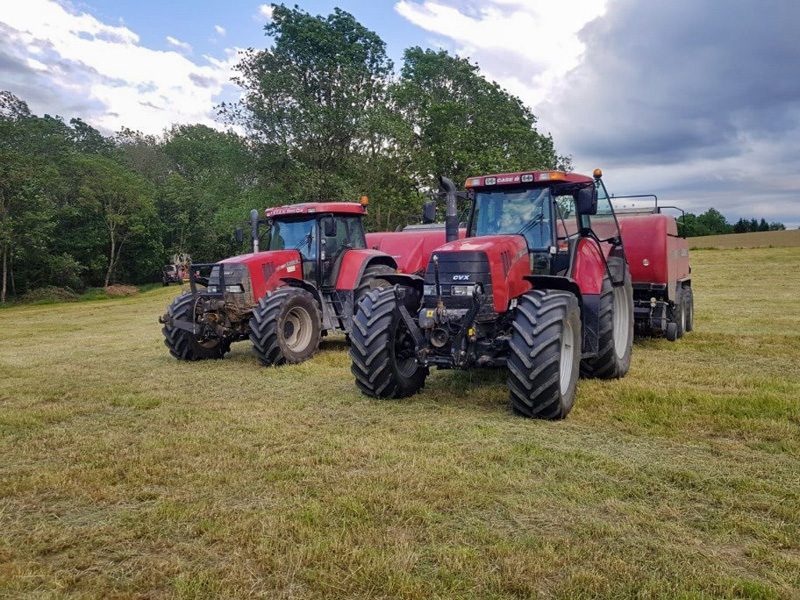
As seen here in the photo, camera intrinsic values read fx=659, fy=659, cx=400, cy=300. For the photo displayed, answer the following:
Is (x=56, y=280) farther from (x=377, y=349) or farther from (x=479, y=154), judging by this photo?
(x=377, y=349)

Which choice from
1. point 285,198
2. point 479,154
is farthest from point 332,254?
point 479,154

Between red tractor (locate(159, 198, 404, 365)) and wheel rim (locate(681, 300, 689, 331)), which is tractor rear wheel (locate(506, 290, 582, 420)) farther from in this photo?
wheel rim (locate(681, 300, 689, 331))

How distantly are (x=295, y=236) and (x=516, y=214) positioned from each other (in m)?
4.54

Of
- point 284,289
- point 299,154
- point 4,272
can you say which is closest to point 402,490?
point 284,289

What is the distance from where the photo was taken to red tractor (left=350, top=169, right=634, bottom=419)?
5.80 metres

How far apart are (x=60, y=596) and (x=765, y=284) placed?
24179mm

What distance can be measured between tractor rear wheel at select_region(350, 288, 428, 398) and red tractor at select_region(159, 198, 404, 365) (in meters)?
2.37

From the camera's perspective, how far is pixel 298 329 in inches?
380

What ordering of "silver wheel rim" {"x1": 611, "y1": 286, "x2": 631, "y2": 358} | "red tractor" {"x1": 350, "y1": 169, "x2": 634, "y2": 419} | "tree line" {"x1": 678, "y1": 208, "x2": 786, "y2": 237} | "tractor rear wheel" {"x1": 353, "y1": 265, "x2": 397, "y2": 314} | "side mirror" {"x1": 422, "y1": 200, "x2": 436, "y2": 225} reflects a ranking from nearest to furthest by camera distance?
"red tractor" {"x1": 350, "y1": 169, "x2": 634, "y2": 419} → "side mirror" {"x1": 422, "y1": 200, "x2": 436, "y2": 225} → "silver wheel rim" {"x1": 611, "y1": 286, "x2": 631, "y2": 358} → "tractor rear wheel" {"x1": 353, "y1": 265, "x2": 397, "y2": 314} → "tree line" {"x1": 678, "y1": 208, "x2": 786, "y2": 237}

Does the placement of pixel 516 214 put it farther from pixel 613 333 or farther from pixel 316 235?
pixel 316 235

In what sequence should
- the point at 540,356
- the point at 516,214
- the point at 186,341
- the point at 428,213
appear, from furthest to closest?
1. the point at 186,341
2. the point at 428,213
3. the point at 516,214
4. the point at 540,356

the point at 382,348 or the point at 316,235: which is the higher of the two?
the point at 316,235

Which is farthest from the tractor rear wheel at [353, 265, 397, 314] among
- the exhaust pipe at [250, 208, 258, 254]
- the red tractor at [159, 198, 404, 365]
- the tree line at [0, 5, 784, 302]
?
the tree line at [0, 5, 784, 302]

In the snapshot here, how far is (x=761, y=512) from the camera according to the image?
376 centimetres
